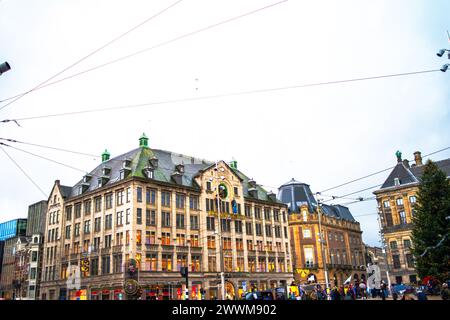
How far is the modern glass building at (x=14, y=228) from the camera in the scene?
283 ft

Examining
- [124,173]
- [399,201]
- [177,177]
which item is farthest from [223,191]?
[399,201]

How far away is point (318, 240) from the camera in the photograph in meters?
73.8

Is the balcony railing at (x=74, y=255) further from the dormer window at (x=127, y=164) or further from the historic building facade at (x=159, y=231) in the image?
the dormer window at (x=127, y=164)

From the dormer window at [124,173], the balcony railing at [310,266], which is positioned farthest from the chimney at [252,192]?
the dormer window at [124,173]

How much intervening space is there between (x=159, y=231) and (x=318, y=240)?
35701 millimetres

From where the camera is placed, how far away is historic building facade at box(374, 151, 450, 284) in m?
68.4

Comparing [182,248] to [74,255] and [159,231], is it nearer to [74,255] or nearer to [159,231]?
[159,231]

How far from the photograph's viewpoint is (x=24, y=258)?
75.8 meters

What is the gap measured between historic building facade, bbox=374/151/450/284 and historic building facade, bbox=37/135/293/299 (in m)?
19.3

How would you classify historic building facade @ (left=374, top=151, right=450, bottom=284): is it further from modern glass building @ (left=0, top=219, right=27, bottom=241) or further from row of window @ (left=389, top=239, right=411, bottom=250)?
modern glass building @ (left=0, top=219, right=27, bottom=241)

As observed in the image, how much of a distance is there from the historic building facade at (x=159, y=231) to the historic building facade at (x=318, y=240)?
668 cm
